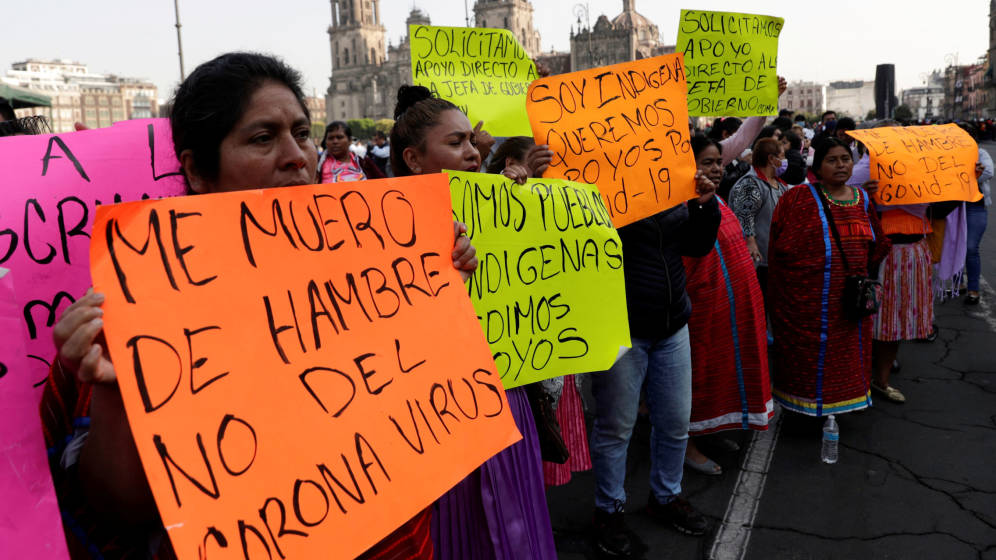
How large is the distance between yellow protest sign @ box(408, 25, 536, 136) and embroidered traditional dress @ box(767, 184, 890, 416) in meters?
1.87

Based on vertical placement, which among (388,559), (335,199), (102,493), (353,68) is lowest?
(388,559)

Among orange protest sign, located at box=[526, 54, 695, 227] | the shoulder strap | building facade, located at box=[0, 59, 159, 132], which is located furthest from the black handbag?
building facade, located at box=[0, 59, 159, 132]

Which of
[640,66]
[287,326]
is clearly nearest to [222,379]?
[287,326]

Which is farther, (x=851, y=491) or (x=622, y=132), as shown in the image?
(x=851, y=491)

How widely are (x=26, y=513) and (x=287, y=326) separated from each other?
17.6 inches

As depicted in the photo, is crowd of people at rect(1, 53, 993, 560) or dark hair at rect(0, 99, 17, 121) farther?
dark hair at rect(0, 99, 17, 121)

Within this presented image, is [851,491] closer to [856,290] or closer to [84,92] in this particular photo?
[856,290]

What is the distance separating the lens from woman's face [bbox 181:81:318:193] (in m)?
1.40

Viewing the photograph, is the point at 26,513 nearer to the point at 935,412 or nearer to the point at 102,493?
the point at 102,493

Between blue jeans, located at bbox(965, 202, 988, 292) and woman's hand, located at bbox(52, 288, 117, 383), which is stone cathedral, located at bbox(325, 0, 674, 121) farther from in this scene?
woman's hand, located at bbox(52, 288, 117, 383)

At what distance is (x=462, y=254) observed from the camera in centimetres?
163

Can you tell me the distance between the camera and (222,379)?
110 cm

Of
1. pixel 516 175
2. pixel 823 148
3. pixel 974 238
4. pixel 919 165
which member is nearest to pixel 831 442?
pixel 823 148

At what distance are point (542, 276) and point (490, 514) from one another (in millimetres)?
691
